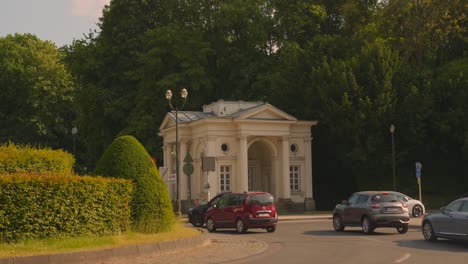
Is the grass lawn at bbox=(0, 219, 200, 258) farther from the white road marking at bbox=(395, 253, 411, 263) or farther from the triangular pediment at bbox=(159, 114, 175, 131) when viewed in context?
the triangular pediment at bbox=(159, 114, 175, 131)

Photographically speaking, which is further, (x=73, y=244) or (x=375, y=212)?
(x=375, y=212)

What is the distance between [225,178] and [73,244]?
101ft

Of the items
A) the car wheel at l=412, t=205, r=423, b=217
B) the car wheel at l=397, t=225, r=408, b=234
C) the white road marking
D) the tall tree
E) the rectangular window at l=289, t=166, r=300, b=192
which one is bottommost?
the white road marking

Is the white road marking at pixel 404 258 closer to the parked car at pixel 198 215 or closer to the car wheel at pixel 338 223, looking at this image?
the car wheel at pixel 338 223

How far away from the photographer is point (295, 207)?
159 feet

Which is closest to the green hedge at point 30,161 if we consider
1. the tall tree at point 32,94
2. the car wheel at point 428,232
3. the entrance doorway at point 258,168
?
the car wheel at point 428,232

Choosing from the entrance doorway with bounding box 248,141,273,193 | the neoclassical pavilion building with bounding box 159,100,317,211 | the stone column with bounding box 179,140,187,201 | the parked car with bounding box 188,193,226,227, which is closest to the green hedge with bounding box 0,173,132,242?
the parked car with bounding box 188,193,226,227

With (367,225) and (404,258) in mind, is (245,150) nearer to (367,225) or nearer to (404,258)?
(367,225)

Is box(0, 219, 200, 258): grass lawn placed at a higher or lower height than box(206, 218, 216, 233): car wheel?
higher

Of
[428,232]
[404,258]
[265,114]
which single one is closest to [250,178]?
[265,114]

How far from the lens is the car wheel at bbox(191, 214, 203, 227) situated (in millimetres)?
32625

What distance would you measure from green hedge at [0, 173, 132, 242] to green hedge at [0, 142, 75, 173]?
3124 millimetres

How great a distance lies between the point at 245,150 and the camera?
46.7 meters

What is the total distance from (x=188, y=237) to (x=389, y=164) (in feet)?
104
